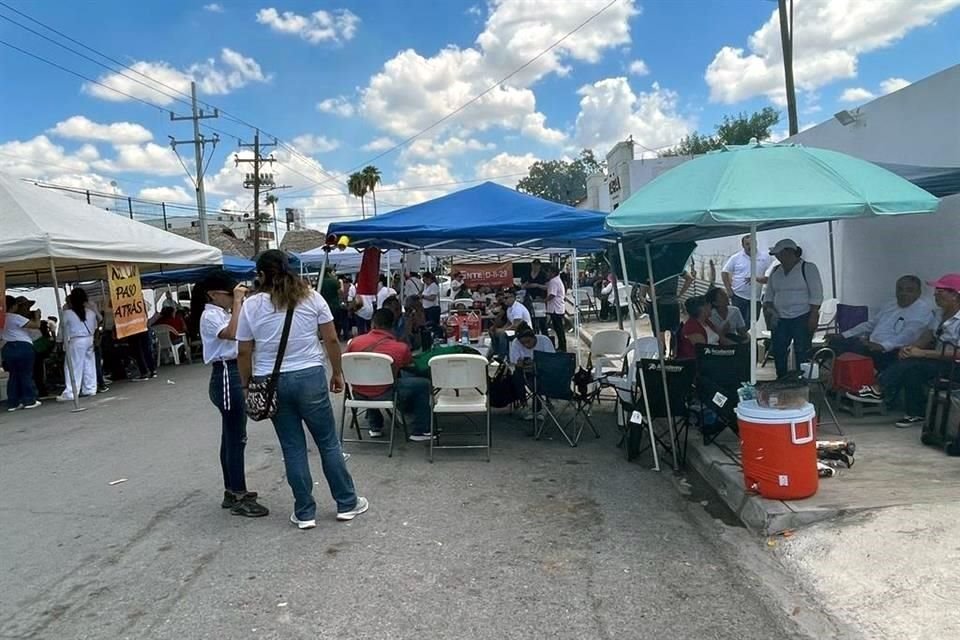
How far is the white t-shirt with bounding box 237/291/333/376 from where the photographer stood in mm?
Result: 4348

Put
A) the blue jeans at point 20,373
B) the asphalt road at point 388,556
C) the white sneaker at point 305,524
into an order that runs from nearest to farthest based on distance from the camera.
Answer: the asphalt road at point 388,556 < the white sneaker at point 305,524 < the blue jeans at point 20,373

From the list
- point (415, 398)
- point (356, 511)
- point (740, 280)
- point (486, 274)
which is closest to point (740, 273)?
point (740, 280)

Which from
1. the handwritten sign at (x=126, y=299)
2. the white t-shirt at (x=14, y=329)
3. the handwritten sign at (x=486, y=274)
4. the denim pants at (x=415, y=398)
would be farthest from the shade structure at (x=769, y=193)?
the handwritten sign at (x=486, y=274)

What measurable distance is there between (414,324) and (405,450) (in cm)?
472

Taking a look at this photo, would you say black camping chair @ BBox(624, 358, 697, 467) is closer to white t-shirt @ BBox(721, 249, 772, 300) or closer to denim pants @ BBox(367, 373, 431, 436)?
denim pants @ BBox(367, 373, 431, 436)

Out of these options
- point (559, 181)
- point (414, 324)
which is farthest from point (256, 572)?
point (559, 181)

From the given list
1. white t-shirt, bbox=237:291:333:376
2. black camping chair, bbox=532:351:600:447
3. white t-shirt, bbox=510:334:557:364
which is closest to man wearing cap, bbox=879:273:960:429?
black camping chair, bbox=532:351:600:447

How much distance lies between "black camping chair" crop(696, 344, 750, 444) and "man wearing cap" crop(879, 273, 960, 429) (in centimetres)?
160

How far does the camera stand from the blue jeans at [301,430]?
4.43m

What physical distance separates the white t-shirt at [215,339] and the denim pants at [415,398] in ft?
6.98

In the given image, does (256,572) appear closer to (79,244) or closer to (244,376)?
(244,376)

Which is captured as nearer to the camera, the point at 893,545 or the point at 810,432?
the point at 893,545

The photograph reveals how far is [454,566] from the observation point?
13.0ft

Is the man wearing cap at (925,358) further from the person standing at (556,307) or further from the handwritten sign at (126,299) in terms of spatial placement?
the handwritten sign at (126,299)
